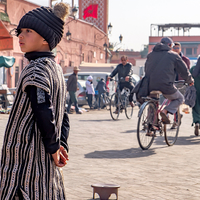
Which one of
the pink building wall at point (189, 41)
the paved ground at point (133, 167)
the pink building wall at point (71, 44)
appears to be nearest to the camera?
the paved ground at point (133, 167)

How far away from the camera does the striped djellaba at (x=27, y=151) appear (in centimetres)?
277

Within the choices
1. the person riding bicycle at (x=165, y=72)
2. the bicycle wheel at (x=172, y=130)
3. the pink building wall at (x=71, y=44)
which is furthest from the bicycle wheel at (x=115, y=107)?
the pink building wall at (x=71, y=44)

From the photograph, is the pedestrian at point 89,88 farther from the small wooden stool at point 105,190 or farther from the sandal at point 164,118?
the small wooden stool at point 105,190

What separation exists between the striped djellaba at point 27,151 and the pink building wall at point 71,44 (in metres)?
24.6

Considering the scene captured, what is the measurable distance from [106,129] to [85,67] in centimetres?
2008

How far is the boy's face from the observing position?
288 centimetres

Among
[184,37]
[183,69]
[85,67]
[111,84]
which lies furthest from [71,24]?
[184,37]

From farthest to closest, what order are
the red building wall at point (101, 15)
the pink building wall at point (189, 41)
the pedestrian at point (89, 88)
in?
the pink building wall at point (189, 41)
the red building wall at point (101, 15)
the pedestrian at point (89, 88)

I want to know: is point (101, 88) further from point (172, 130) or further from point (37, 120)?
point (37, 120)

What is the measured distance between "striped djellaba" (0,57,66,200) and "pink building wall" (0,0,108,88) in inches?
969

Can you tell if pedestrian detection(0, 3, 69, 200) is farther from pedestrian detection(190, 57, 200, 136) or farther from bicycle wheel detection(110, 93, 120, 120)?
bicycle wheel detection(110, 93, 120, 120)

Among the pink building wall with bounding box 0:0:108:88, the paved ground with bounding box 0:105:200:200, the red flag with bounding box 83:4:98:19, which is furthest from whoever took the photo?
the red flag with bounding box 83:4:98:19

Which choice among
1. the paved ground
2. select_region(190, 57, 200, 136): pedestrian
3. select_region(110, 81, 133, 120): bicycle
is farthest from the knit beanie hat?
select_region(110, 81, 133, 120): bicycle

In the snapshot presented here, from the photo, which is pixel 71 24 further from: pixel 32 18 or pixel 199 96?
pixel 32 18
